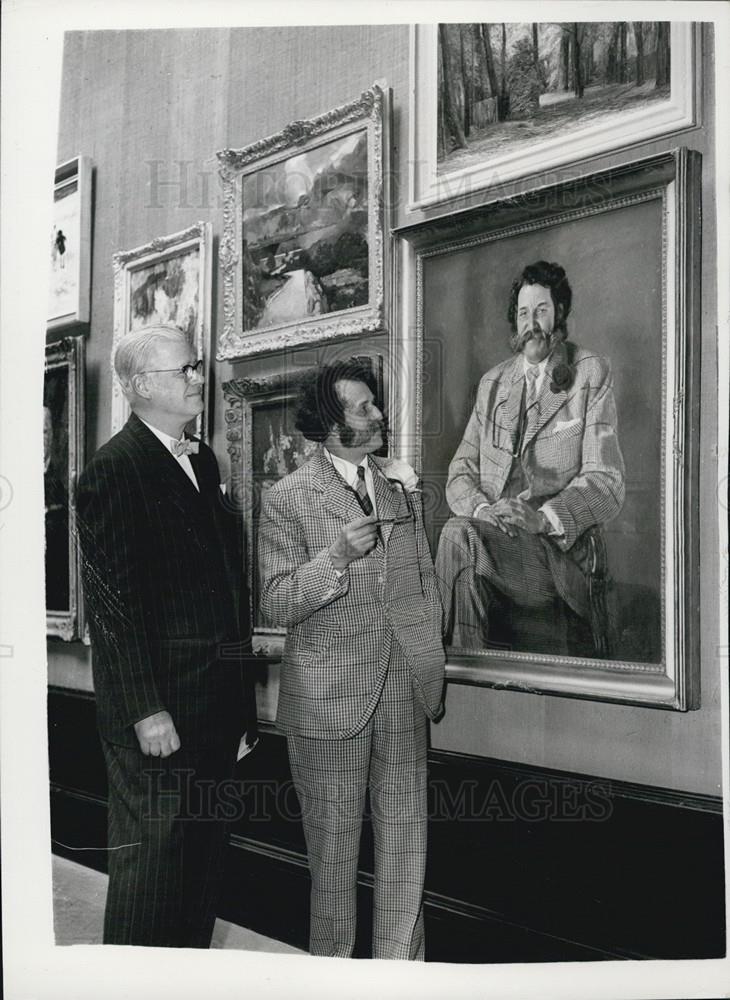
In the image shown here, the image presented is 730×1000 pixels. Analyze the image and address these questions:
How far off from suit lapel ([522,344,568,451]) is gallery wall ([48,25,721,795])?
0.19 metres

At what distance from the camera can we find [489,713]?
8.98 feet

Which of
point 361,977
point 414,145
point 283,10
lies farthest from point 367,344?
point 361,977

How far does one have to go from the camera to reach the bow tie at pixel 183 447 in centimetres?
284

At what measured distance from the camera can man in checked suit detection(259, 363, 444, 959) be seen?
8.72 ft

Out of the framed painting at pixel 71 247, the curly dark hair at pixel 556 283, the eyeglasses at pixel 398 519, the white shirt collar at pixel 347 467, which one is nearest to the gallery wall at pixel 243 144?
the framed painting at pixel 71 247

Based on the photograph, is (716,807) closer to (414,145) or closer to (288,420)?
(288,420)

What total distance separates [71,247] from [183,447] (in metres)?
0.90

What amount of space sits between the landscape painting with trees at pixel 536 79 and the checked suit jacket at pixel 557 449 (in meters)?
0.64

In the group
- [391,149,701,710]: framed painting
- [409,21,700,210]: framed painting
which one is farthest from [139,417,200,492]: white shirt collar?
[409,21,700,210]: framed painting

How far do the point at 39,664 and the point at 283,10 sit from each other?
7.17ft

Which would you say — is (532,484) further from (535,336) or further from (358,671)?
(358,671)

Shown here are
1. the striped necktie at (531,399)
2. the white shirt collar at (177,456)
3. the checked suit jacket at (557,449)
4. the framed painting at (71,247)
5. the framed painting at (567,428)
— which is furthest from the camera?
the framed painting at (71,247)

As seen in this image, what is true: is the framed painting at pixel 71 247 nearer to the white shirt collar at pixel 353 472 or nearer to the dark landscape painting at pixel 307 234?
the dark landscape painting at pixel 307 234

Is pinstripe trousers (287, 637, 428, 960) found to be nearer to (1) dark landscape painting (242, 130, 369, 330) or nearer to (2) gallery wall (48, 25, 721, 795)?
(2) gallery wall (48, 25, 721, 795)
